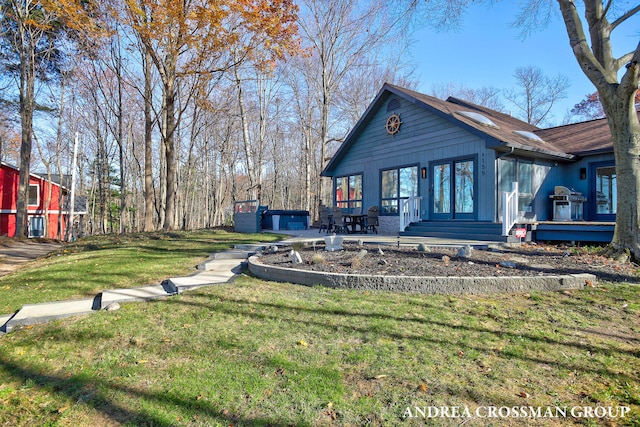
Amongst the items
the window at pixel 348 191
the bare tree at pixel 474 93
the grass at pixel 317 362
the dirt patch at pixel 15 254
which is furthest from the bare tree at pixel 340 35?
the grass at pixel 317 362

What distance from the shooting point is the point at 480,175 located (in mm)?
9969

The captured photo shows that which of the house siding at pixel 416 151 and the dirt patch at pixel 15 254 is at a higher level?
the house siding at pixel 416 151

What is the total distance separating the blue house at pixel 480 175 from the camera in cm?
937

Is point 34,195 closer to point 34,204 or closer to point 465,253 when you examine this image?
point 34,204

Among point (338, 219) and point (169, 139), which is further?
point (169, 139)

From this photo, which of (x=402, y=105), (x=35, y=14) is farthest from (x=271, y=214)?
(x=35, y=14)

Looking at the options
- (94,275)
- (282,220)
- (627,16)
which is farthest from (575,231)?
(282,220)

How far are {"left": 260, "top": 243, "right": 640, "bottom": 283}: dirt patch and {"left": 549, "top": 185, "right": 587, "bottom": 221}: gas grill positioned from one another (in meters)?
4.83

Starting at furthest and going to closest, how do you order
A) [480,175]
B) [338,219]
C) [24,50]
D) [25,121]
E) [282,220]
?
[282,220], [24,50], [25,121], [338,219], [480,175]

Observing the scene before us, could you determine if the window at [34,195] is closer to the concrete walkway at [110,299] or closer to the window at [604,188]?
the concrete walkway at [110,299]

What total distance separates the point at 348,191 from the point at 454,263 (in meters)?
9.72

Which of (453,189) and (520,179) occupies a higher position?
(520,179)

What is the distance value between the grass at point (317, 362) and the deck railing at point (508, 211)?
5080 mm

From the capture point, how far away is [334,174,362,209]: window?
46.7 feet
